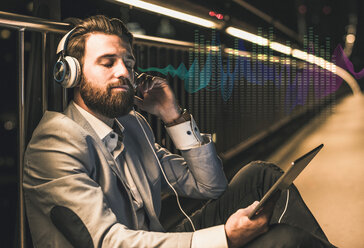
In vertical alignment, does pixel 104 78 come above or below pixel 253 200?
above

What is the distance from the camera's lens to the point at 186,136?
2039mm

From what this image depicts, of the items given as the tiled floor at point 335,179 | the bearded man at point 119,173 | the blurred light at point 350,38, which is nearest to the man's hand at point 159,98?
the bearded man at point 119,173

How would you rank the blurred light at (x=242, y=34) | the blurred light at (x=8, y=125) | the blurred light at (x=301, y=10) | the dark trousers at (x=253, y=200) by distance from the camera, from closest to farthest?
the dark trousers at (x=253, y=200), the blurred light at (x=8, y=125), the blurred light at (x=242, y=34), the blurred light at (x=301, y=10)

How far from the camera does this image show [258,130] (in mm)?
6848

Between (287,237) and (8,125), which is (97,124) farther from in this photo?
(287,237)

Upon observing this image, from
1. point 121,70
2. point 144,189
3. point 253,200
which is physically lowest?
point 253,200

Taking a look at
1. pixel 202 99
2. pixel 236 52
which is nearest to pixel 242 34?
pixel 236 52

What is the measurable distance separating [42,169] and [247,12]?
341 inches

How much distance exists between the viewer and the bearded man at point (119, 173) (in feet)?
4.61

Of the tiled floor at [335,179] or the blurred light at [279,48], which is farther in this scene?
the blurred light at [279,48]

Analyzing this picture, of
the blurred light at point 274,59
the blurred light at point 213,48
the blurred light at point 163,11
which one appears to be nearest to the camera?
the blurred light at point 163,11

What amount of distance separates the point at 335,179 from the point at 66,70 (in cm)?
364

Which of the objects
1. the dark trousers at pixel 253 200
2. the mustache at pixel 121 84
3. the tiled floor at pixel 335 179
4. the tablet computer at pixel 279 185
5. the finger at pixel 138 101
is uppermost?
the mustache at pixel 121 84

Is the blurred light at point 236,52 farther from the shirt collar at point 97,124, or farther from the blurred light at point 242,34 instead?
the shirt collar at point 97,124
